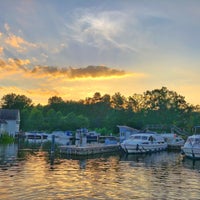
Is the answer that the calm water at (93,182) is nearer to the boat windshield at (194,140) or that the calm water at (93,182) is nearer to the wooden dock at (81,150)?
the wooden dock at (81,150)

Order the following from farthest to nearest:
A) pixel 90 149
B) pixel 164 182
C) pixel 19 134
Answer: pixel 19 134 < pixel 90 149 < pixel 164 182

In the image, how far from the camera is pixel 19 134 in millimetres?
89750

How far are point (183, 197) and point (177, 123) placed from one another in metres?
86.1

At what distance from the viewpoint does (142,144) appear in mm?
59812

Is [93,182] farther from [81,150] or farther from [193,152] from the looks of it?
[193,152]

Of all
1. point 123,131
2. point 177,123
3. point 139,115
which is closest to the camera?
point 123,131

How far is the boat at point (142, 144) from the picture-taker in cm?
5816

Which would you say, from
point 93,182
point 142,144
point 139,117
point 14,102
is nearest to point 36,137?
point 142,144

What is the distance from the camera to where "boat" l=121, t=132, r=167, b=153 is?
5816 centimetres

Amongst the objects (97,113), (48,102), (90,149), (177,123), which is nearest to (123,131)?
(90,149)

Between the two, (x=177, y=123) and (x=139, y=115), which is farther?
(x=139, y=115)

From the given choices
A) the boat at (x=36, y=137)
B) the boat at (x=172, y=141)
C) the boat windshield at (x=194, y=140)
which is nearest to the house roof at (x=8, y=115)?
the boat at (x=36, y=137)

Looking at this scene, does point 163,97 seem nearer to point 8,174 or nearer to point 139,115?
point 139,115

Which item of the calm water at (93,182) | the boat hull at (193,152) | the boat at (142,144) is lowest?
the calm water at (93,182)
